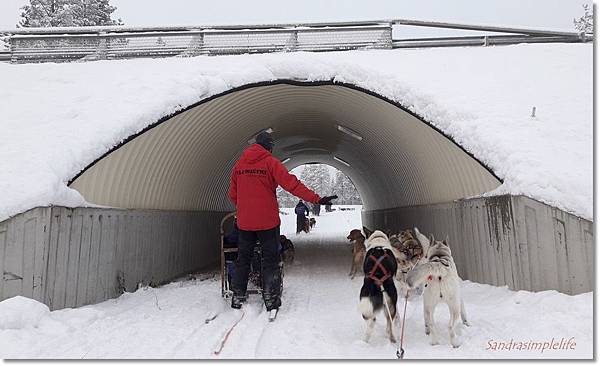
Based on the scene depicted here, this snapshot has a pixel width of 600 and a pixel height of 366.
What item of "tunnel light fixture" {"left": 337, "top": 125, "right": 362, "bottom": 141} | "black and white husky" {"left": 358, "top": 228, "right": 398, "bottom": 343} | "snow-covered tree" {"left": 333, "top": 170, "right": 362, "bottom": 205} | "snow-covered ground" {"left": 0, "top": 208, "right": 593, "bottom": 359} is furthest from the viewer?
"snow-covered tree" {"left": 333, "top": 170, "right": 362, "bottom": 205}

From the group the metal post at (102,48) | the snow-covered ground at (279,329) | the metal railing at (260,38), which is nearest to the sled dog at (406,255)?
the snow-covered ground at (279,329)

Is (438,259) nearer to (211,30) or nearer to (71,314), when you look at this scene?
(71,314)

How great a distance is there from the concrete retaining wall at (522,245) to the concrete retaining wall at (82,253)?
5.50 m

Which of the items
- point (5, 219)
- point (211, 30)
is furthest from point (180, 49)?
point (5, 219)

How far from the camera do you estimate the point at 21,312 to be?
4.95 metres

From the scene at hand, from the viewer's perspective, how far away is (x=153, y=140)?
7.93 m

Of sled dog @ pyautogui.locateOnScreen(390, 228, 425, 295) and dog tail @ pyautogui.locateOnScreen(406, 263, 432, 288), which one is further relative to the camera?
sled dog @ pyautogui.locateOnScreen(390, 228, 425, 295)

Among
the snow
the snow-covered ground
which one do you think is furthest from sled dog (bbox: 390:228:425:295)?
the snow

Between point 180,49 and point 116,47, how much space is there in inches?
61.9

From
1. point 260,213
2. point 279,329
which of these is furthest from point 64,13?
point 279,329

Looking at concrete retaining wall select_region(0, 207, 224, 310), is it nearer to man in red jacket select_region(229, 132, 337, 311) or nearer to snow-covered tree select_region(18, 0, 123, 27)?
man in red jacket select_region(229, 132, 337, 311)

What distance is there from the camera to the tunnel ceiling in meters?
7.38

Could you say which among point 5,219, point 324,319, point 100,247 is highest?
point 5,219

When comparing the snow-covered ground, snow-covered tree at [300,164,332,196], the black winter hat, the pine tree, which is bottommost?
the snow-covered ground
